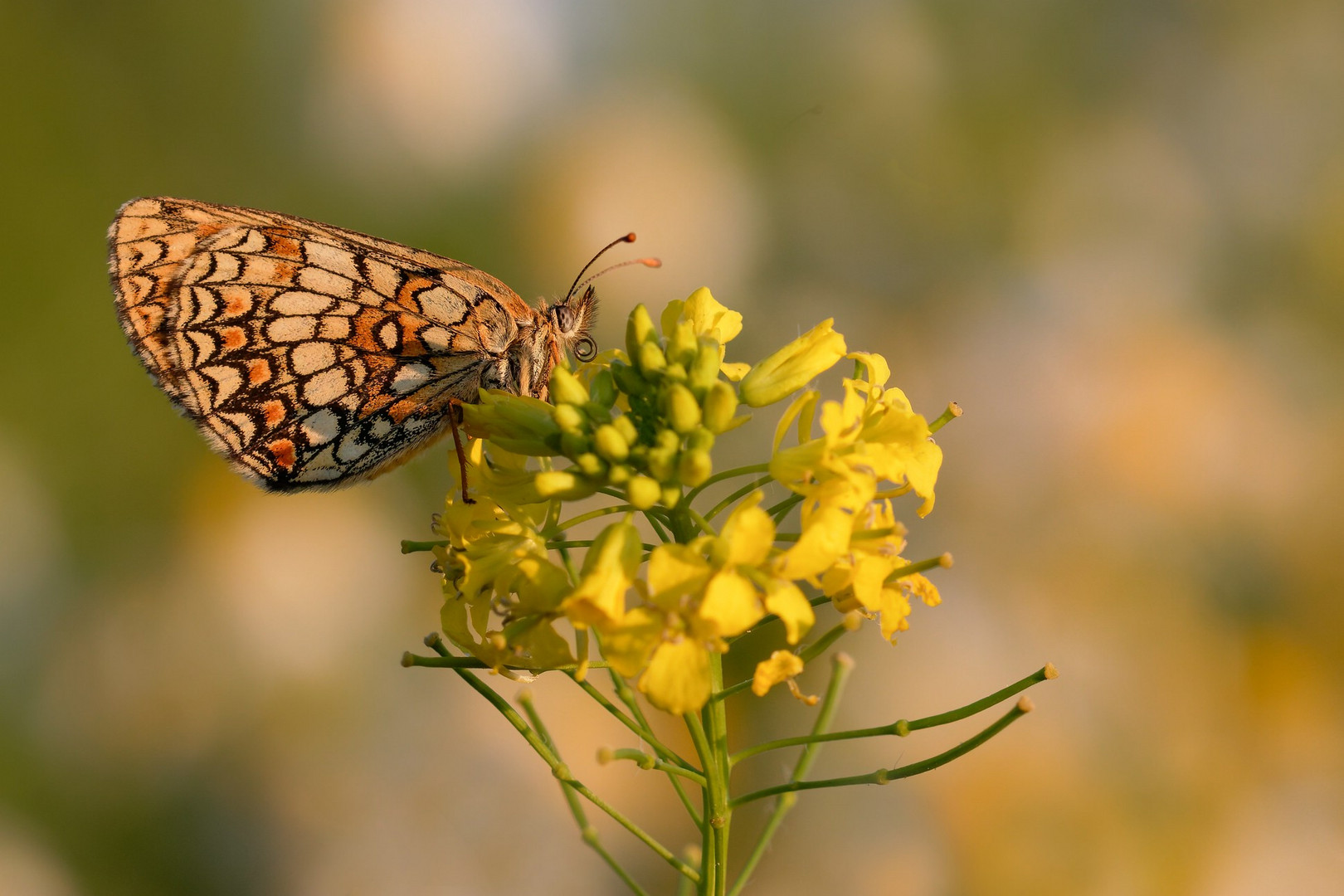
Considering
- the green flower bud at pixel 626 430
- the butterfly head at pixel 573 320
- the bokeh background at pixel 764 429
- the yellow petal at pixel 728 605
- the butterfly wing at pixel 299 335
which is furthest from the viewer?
the bokeh background at pixel 764 429

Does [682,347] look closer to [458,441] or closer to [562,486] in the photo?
[562,486]

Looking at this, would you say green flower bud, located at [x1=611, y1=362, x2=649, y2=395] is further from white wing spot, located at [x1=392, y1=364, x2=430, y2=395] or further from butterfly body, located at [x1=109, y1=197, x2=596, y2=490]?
white wing spot, located at [x1=392, y1=364, x2=430, y2=395]

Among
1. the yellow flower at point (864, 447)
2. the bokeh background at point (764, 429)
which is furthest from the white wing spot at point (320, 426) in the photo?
the bokeh background at point (764, 429)

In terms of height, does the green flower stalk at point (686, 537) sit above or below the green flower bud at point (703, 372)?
below

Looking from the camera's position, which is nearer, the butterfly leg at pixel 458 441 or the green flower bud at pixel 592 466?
the green flower bud at pixel 592 466

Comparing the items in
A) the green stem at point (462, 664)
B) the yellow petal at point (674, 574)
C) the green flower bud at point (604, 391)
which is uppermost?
the green flower bud at point (604, 391)

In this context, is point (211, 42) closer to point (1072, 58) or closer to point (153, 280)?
point (153, 280)

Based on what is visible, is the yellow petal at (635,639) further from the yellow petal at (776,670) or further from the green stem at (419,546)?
the green stem at (419,546)
